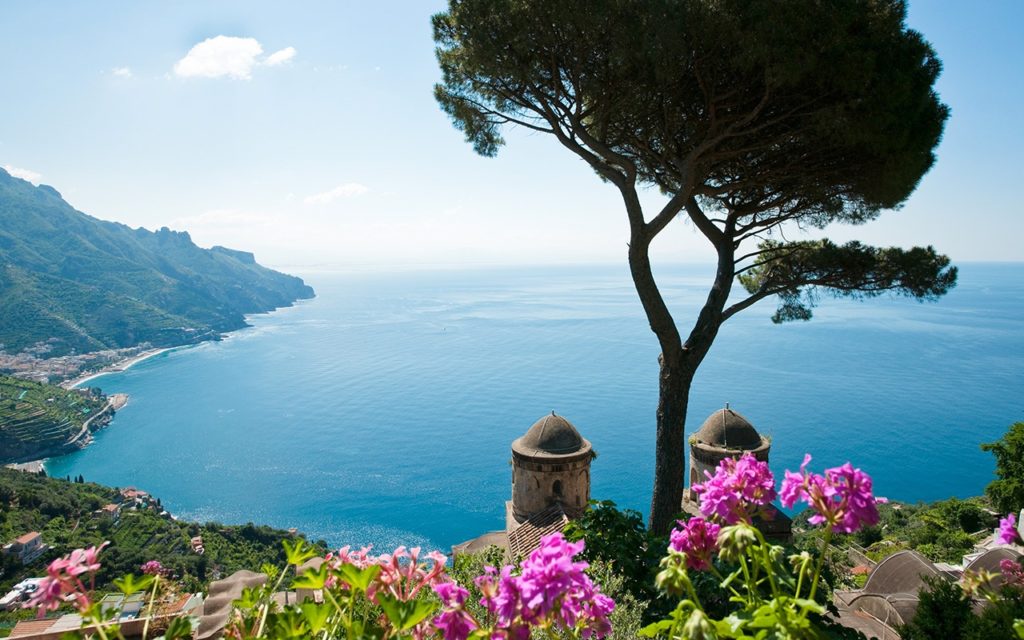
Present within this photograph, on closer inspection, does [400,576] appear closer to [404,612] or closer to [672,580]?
[404,612]

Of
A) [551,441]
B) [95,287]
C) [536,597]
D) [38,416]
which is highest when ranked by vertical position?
[536,597]

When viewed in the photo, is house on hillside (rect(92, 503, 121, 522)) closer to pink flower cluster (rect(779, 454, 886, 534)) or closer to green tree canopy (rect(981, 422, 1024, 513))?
pink flower cluster (rect(779, 454, 886, 534))

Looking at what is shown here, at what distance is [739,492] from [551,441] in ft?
36.9

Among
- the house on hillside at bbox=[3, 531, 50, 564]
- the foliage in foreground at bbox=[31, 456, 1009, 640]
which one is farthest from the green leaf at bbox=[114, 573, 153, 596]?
the house on hillside at bbox=[3, 531, 50, 564]

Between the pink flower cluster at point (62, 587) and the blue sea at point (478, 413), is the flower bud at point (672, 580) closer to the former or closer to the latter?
the pink flower cluster at point (62, 587)

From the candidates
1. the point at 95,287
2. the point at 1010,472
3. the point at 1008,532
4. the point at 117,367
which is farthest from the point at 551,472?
the point at 95,287

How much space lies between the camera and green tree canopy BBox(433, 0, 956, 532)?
6508mm

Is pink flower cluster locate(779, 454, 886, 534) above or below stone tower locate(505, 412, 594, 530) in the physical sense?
above

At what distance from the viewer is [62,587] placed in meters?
1.53

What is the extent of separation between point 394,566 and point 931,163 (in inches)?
349

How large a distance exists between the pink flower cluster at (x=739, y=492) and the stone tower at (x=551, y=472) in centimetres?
1089

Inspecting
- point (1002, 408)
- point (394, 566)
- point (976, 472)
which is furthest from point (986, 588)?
point (1002, 408)

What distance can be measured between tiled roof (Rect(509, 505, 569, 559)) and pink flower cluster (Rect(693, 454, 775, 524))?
10.5 meters

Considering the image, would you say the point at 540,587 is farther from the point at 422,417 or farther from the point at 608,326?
the point at 608,326
